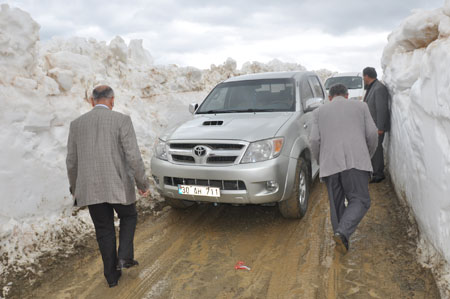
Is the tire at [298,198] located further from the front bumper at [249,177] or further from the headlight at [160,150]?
the headlight at [160,150]

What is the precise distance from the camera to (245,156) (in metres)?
4.09

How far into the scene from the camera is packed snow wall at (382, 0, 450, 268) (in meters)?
3.06

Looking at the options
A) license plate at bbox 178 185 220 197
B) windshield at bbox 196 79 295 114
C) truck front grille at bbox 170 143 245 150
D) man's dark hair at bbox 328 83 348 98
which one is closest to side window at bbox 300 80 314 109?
windshield at bbox 196 79 295 114

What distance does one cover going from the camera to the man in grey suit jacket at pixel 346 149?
3.76 m

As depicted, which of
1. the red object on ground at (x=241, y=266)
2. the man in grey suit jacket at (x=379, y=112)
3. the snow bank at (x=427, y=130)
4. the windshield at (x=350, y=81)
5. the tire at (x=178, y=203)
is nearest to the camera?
the snow bank at (x=427, y=130)

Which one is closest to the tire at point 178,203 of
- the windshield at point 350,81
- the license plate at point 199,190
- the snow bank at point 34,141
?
the snow bank at point 34,141

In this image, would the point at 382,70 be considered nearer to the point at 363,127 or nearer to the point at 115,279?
the point at 363,127

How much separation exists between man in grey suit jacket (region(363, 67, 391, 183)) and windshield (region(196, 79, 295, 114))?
1.91 m

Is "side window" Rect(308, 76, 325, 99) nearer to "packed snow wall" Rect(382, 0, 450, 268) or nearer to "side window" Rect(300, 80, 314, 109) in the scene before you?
"side window" Rect(300, 80, 314, 109)

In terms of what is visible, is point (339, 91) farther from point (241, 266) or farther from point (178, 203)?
point (178, 203)

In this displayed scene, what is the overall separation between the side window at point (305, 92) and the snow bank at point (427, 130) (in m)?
1.33

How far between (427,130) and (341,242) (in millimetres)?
1445

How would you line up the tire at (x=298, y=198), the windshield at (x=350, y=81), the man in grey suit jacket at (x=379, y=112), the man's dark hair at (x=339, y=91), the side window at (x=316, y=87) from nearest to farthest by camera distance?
the man's dark hair at (x=339, y=91) → the tire at (x=298, y=198) → the side window at (x=316, y=87) → the man in grey suit jacket at (x=379, y=112) → the windshield at (x=350, y=81)

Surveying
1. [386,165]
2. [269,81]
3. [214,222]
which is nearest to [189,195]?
[214,222]
